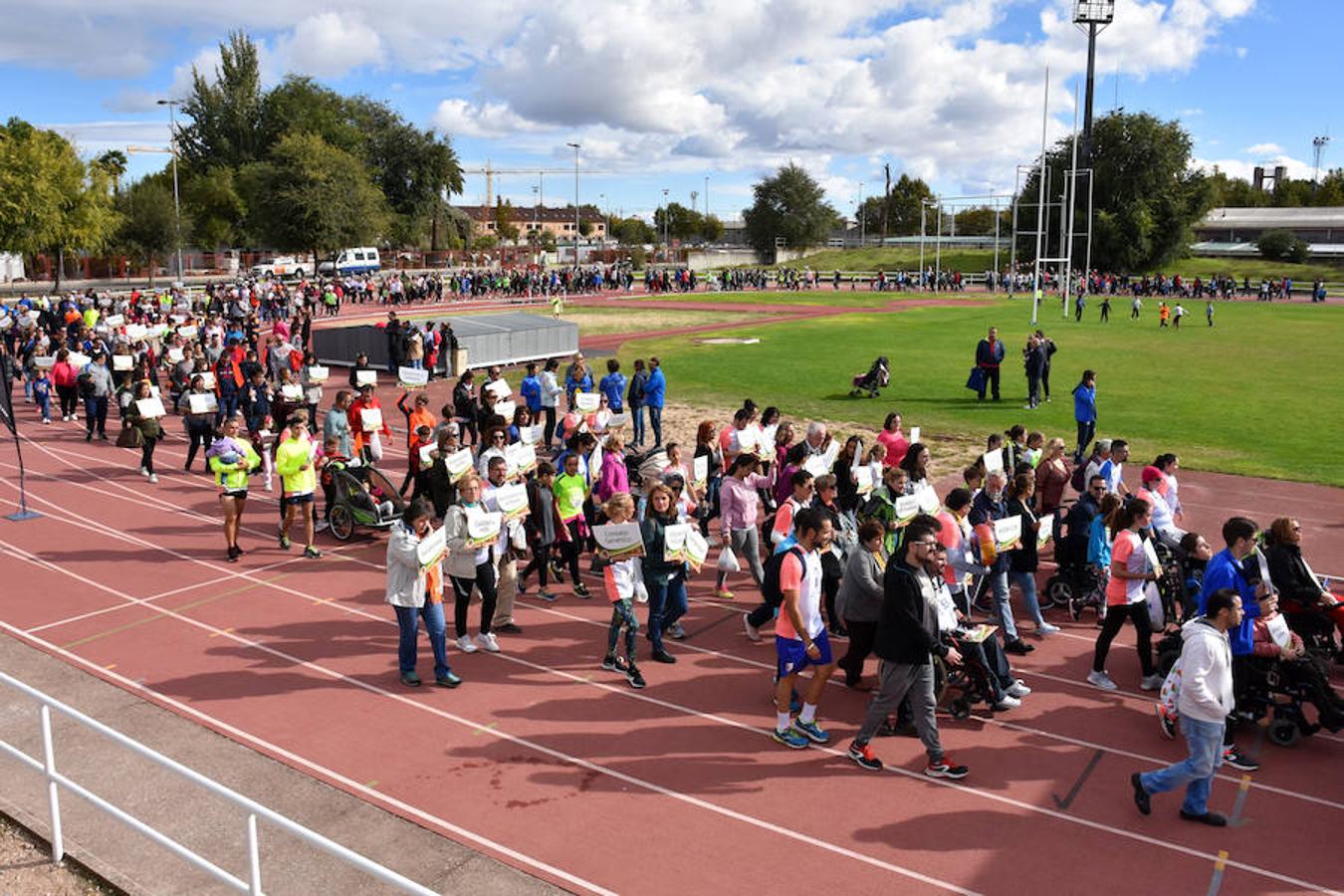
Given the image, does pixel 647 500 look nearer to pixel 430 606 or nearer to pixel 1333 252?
pixel 430 606

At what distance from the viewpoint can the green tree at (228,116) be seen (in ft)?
320

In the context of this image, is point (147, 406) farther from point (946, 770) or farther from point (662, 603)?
point (946, 770)

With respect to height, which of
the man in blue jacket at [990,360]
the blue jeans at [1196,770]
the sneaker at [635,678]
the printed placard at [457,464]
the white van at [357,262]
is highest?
the white van at [357,262]

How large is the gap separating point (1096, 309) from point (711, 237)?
129342 millimetres

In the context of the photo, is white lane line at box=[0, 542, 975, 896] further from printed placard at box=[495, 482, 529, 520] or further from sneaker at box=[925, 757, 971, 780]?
printed placard at box=[495, 482, 529, 520]

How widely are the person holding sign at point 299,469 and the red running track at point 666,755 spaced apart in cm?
104

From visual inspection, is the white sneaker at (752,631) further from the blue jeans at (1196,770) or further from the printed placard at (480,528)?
the blue jeans at (1196,770)

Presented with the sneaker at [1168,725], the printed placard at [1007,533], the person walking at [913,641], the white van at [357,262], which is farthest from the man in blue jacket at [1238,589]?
the white van at [357,262]

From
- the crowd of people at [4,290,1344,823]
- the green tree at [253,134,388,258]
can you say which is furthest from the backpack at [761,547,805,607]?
the green tree at [253,134,388,258]

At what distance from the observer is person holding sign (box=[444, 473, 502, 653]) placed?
9969 mm

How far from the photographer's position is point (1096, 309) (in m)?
59.8

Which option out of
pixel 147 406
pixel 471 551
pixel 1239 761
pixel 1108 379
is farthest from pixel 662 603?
pixel 1108 379

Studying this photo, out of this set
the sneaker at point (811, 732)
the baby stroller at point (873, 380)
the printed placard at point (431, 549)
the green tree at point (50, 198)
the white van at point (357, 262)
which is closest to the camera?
the sneaker at point (811, 732)

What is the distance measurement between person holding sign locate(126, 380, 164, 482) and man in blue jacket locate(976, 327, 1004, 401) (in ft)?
61.5
